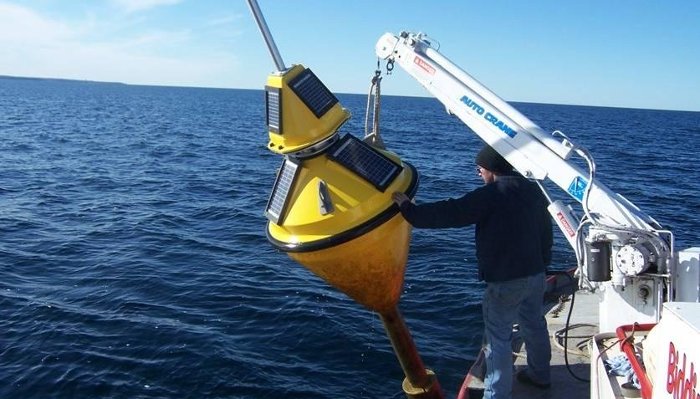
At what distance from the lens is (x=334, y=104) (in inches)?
202

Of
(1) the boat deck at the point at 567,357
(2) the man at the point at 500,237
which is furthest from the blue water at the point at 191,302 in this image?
(2) the man at the point at 500,237

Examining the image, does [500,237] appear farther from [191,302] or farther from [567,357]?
[191,302]

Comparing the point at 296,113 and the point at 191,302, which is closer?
the point at 296,113

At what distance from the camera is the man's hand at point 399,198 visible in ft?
16.0

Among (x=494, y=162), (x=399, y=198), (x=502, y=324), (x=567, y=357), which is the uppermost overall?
(x=494, y=162)

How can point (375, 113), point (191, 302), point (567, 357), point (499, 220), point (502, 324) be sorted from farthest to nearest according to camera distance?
point (191, 302) → point (567, 357) → point (375, 113) → point (502, 324) → point (499, 220)

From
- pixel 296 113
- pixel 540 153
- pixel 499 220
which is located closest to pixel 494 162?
pixel 540 153

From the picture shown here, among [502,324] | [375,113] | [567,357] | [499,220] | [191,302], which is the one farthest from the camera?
[191,302]

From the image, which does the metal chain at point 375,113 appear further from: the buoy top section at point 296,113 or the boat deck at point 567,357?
the boat deck at point 567,357

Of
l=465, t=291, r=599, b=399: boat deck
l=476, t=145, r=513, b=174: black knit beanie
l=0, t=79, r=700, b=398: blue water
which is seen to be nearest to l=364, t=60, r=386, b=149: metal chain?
l=476, t=145, r=513, b=174: black knit beanie

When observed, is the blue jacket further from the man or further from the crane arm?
the crane arm

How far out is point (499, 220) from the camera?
4.88 meters

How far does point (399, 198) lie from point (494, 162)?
87 centimetres

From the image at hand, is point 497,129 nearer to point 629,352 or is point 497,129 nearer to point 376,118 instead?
point 376,118
